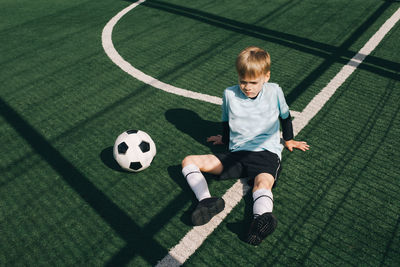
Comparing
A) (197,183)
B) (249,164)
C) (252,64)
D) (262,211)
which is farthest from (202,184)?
(252,64)

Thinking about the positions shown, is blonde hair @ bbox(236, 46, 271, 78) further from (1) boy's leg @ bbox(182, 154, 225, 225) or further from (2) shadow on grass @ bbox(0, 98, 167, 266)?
(2) shadow on grass @ bbox(0, 98, 167, 266)

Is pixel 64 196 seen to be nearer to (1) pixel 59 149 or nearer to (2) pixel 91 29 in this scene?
(1) pixel 59 149

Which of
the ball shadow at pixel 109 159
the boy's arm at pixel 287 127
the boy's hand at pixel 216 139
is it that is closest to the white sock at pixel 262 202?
the boy's arm at pixel 287 127

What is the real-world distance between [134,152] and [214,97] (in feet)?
5.94

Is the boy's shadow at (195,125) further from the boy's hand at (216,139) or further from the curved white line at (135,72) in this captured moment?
the curved white line at (135,72)

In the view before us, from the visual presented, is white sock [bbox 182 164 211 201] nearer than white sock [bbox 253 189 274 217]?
No

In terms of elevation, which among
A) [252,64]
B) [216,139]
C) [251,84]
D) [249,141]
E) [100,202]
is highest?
[252,64]

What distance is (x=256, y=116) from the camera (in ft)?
11.5

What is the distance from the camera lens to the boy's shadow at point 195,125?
14.0 feet

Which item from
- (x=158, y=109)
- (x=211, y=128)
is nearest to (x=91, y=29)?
(x=158, y=109)

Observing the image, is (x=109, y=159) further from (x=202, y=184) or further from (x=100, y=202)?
(x=202, y=184)

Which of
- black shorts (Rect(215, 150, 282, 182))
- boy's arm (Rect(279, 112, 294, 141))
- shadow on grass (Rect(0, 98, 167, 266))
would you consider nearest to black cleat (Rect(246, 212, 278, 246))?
black shorts (Rect(215, 150, 282, 182))

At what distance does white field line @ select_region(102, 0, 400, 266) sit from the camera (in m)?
3.07

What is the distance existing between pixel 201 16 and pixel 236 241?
596 centimetres
